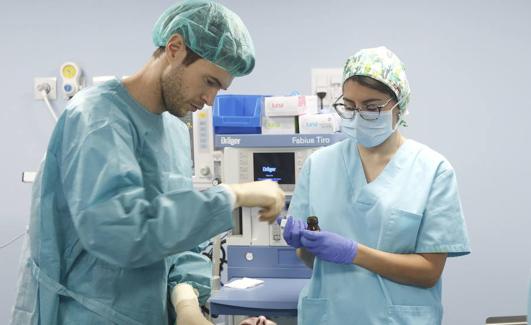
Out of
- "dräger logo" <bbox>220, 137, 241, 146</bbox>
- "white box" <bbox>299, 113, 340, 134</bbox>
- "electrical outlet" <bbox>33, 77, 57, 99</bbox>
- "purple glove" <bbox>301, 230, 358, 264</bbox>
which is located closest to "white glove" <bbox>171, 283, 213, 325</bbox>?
"purple glove" <bbox>301, 230, 358, 264</bbox>

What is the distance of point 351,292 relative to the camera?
1404mm

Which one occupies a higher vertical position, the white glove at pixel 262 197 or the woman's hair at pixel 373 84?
the woman's hair at pixel 373 84

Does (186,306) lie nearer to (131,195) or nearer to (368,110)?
(131,195)

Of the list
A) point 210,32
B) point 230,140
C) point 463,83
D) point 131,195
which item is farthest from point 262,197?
point 463,83

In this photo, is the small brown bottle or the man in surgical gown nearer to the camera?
the man in surgical gown

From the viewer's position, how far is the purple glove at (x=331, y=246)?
1.35 metres

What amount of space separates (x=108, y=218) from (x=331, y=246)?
0.69 m

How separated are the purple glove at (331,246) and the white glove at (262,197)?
1.35 feet

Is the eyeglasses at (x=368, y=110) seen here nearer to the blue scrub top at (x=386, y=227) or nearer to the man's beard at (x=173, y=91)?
the blue scrub top at (x=386, y=227)

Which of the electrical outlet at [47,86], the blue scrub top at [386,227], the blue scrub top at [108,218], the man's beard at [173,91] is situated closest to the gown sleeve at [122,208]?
the blue scrub top at [108,218]

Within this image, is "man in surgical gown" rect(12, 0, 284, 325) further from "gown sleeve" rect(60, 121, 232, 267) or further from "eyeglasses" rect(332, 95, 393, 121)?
"eyeglasses" rect(332, 95, 393, 121)

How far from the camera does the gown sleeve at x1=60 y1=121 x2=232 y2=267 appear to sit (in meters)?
0.84

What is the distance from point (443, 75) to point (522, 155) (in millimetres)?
597

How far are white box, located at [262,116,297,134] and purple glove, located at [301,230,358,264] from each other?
0.75m
